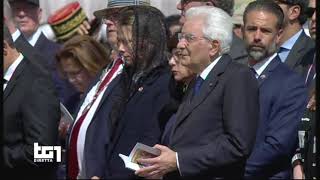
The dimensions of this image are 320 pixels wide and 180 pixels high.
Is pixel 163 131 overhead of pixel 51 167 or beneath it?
overhead

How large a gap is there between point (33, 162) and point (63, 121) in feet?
0.84

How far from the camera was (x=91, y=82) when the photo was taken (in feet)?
13.6

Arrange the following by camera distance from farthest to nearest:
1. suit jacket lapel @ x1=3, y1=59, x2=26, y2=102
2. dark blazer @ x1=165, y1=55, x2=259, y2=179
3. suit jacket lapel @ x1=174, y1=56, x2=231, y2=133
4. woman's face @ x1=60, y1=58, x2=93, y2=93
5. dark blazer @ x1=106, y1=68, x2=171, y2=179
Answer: woman's face @ x1=60, y1=58, x2=93, y2=93 < suit jacket lapel @ x1=3, y1=59, x2=26, y2=102 < dark blazer @ x1=106, y1=68, x2=171, y2=179 < suit jacket lapel @ x1=174, y1=56, x2=231, y2=133 < dark blazer @ x1=165, y1=55, x2=259, y2=179

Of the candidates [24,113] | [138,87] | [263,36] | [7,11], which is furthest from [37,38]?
[263,36]

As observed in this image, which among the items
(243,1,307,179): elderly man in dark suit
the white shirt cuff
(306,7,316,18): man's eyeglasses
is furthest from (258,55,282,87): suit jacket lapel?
the white shirt cuff

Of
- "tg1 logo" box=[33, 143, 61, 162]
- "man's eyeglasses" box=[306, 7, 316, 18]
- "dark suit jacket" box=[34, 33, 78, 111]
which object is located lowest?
"tg1 logo" box=[33, 143, 61, 162]

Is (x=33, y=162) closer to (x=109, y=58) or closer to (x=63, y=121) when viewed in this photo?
(x=63, y=121)

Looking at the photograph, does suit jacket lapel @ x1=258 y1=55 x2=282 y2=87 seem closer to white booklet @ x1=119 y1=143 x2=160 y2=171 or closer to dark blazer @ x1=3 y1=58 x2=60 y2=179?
white booklet @ x1=119 y1=143 x2=160 y2=171

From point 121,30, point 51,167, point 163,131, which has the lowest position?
point 51,167

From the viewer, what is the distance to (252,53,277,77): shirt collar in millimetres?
3889

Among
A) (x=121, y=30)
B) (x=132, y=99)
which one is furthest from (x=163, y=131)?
(x=121, y=30)

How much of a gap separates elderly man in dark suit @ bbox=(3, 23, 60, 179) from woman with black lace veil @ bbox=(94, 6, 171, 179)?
25 cm

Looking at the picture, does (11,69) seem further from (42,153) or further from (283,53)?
(283,53)

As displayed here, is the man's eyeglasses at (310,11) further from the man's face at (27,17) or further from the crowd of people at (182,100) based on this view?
the man's face at (27,17)
